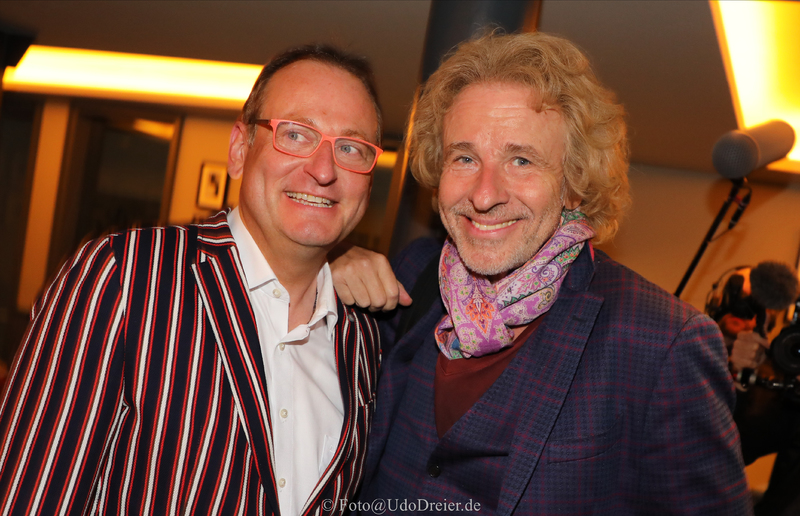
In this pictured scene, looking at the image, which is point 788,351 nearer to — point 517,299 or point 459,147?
point 517,299

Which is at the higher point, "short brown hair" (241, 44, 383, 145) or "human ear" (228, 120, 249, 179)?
"short brown hair" (241, 44, 383, 145)

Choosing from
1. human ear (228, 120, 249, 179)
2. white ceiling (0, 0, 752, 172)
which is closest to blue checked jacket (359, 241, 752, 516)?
human ear (228, 120, 249, 179)

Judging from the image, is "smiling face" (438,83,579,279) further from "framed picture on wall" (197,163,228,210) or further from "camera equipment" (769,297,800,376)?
"framed picture on wall" (197,163,228,210)

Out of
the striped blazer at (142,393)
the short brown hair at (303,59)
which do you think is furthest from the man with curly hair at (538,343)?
the striped blazer at (142,393)

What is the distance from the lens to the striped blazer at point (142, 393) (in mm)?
1110

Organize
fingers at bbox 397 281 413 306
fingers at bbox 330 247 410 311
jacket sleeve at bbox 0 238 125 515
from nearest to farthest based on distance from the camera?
1. jacket sleeve at bbox 0 238 125 515
2. fingers at bbox 330 247 410 311
3. fingers at bbox 397 281 413 306

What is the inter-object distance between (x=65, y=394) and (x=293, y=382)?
48cm

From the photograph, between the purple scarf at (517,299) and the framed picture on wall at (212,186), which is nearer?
the purple scarf at (517,299)

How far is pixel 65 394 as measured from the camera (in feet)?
3.66

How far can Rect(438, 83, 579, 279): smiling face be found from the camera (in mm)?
1496

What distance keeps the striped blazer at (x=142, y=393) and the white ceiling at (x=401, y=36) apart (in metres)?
2.07

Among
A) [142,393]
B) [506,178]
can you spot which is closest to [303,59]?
[506,178]

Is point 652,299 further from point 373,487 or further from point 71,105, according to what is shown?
point 71,105

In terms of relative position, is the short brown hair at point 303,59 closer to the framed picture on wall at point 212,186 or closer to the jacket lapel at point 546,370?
the jacket lapel at point 546,370
